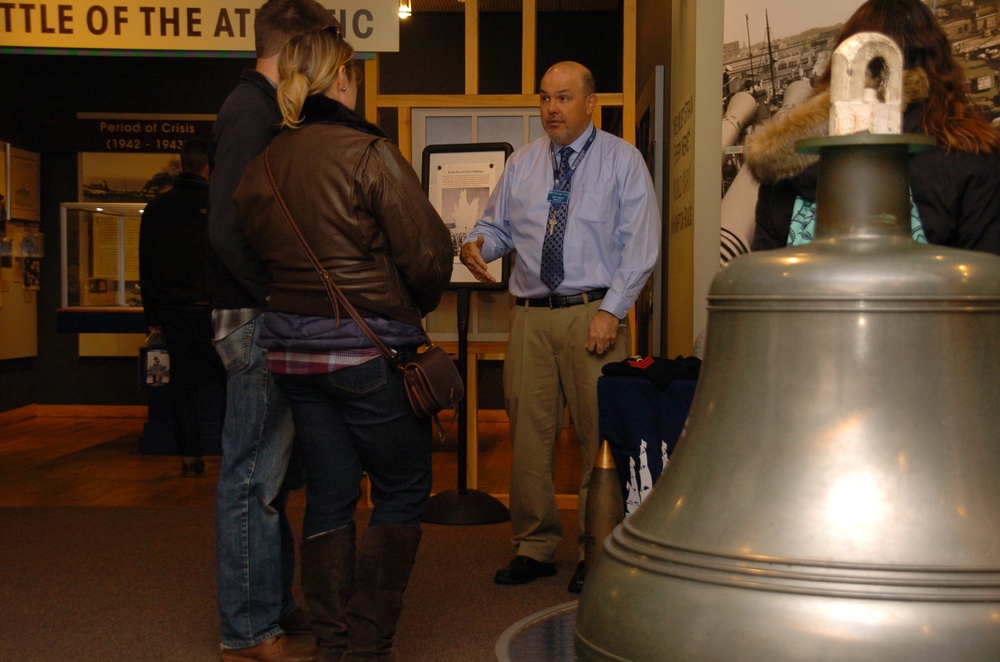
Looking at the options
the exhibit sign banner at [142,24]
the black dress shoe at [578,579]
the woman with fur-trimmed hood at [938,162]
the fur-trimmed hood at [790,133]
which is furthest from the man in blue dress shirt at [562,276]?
the fur-trimmed hood at [790,133]

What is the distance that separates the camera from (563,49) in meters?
9.39

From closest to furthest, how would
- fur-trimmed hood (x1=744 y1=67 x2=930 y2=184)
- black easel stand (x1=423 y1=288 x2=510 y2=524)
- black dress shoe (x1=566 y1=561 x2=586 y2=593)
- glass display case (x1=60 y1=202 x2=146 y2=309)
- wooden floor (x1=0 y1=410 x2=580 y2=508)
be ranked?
fur-trimmed hood (x1=744 y1=67 x2=930 y2=184) → black dress shoe (x1=566 y1=561 x2=586 y2=593) → black easel stand (x1=423 y1=288 x2=510 y2=524) → wooden floor (x1=0 y1=410 x2=580 y2=508) → glass display case (x1=60 y1=202 x2=146 y2=309)

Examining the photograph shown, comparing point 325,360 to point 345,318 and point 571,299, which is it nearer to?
point 345,318

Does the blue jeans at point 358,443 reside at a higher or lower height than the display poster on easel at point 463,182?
lower

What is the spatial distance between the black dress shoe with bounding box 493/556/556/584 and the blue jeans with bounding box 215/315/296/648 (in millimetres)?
1023

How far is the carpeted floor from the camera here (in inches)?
115

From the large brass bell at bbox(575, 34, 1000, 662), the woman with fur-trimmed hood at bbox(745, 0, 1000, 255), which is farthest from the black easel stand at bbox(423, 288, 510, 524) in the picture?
the large brass bell at bbox(575, 34, 1000, 662)

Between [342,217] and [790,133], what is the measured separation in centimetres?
130

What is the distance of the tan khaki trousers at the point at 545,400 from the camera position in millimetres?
3463

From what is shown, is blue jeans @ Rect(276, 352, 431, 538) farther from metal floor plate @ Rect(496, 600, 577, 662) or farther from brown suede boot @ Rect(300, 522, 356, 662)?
metal floor plate @ Rect(496, 600, 577, 662)

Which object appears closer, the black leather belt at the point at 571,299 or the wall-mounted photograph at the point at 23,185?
the black leather belt at the point at 571,299

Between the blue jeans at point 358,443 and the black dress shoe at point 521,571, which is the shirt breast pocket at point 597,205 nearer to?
the black dress shoe at point 521,571

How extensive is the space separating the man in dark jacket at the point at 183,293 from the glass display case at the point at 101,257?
310 cm

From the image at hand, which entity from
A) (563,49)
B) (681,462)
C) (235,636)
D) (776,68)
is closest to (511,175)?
(776,68)
